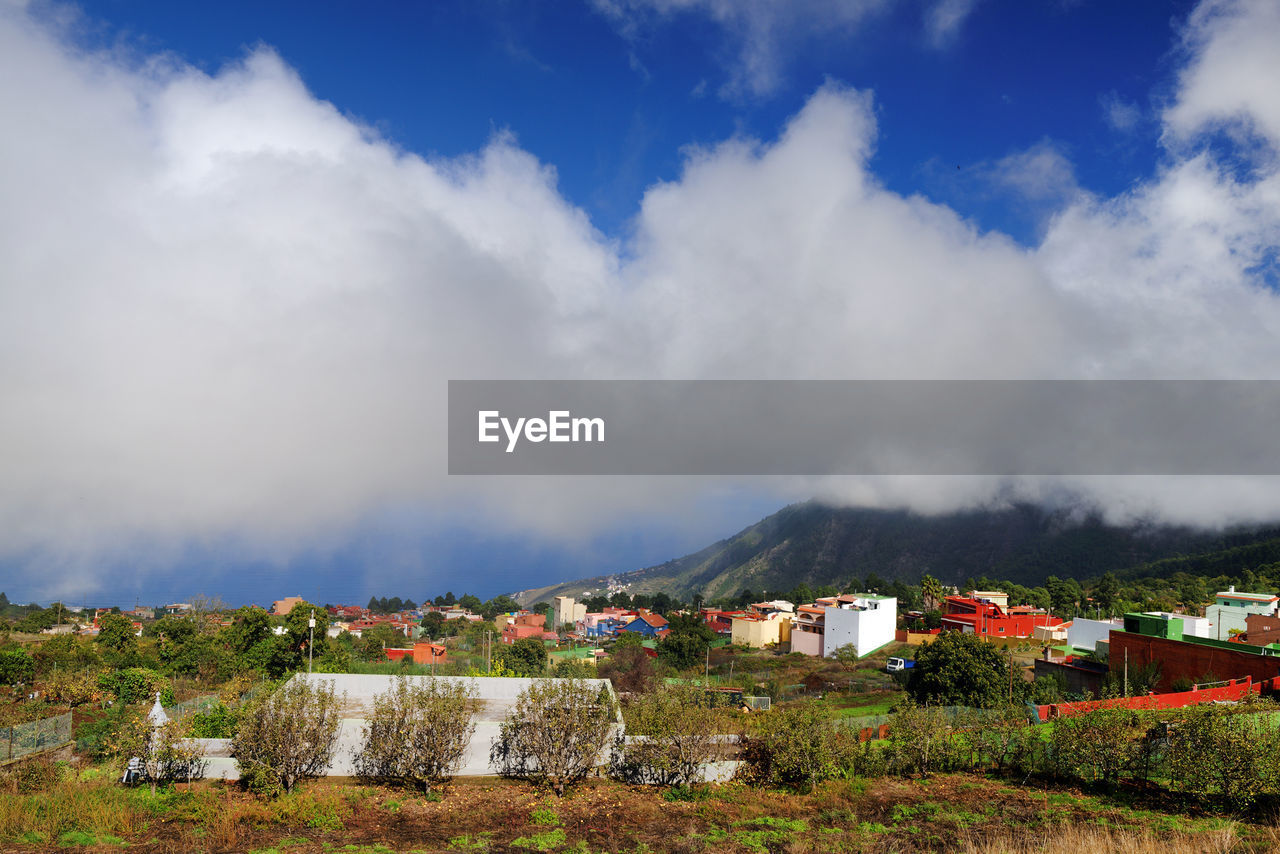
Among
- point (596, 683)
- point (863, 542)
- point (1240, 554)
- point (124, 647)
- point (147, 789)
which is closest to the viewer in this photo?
point (147, 789)

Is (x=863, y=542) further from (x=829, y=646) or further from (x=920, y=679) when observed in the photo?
(x=920, y=679)

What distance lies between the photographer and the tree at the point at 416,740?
14852 mm

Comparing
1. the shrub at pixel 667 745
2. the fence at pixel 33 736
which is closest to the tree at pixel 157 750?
the fence at pixel 33 736

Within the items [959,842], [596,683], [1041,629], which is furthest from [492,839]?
[1041,629]

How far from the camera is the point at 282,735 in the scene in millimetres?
14117

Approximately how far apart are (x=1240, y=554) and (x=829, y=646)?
72267 millimetres

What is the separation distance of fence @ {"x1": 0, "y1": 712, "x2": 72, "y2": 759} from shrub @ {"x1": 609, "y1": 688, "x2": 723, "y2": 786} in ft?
43.5

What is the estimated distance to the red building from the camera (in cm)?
5650

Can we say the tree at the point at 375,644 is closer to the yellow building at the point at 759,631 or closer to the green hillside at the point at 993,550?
the yellow building at the point at 759,631

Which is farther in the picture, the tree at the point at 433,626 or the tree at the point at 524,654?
the tree at the point at 433,626

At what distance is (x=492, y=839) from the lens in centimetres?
1206

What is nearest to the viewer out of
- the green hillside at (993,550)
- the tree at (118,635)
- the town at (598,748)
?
the town at (598,748)

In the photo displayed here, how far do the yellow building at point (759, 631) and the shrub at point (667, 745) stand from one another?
169 feet

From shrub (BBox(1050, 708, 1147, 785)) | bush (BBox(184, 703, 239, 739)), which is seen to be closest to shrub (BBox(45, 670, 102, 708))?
bush (BBox(184, 703, 239, 739))
